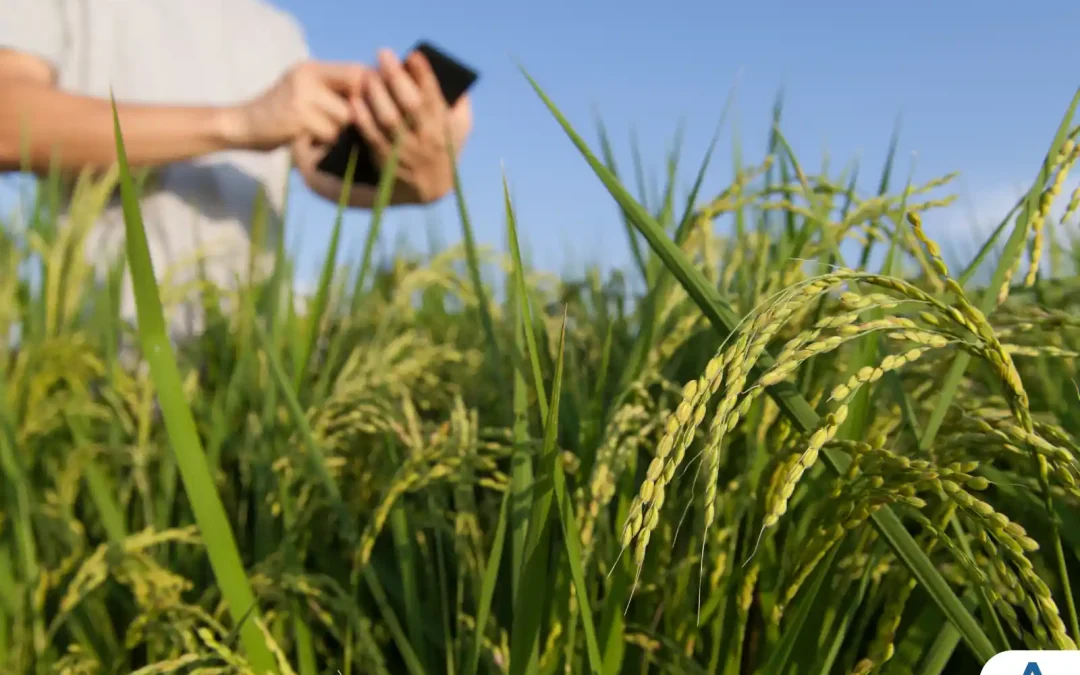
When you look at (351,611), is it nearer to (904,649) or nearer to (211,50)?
(904,649)

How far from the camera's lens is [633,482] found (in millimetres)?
713

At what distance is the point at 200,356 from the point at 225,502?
0.52 m

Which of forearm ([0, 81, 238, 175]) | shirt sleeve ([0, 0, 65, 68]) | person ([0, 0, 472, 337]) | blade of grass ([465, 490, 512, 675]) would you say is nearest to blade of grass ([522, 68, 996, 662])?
blade of grass ([465, 490, 512, 675])

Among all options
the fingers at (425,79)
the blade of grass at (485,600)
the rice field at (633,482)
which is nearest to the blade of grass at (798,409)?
the rice field at (633,482)

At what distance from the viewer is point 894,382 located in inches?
23.5

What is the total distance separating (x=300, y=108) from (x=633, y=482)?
1285 millimetres

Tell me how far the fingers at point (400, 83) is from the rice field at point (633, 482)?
0.64 meters

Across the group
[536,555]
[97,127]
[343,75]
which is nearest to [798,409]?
[536,555]

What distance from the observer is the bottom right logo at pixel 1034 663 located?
1.35 feet

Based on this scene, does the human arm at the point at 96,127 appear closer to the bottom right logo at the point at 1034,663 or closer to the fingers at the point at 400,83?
the fingers at the point at 400,83

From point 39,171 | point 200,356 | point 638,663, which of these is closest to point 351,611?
point 638,663

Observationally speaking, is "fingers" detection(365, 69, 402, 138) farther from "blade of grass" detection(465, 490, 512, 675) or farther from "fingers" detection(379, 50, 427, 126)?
"blade of grass" detection(465, 490, 512, 675)

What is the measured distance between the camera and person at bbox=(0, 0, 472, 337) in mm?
1673

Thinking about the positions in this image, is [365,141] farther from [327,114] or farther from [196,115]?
[196,115]
